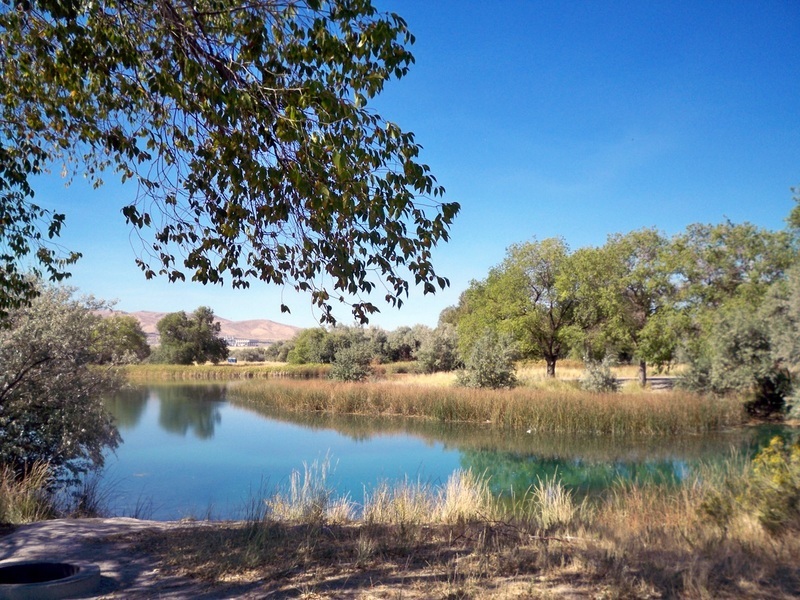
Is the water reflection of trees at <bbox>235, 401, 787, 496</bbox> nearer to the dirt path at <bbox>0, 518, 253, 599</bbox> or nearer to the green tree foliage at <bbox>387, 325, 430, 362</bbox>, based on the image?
the dirt path at <bbox>0, 518, 253, 599</bbox>

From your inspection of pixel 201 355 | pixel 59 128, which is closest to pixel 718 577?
pixel 59 128

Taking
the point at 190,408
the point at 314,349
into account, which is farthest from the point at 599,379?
the point at 314,349

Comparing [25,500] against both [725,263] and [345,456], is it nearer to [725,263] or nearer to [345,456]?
[345,456]

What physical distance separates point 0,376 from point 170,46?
232 inches

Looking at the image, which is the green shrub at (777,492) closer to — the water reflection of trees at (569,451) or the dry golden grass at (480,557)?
the dry golden grass at (480,557)

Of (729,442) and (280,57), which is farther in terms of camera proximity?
(729,442)

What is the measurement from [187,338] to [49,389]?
5388 cm

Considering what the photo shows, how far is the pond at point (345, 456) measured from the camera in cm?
1181

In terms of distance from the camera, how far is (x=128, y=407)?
91.6 feet

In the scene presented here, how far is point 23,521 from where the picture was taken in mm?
7141

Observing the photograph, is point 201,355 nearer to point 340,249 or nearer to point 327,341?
point 327,341

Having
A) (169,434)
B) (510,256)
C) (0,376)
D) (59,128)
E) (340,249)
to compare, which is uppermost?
(510,256)

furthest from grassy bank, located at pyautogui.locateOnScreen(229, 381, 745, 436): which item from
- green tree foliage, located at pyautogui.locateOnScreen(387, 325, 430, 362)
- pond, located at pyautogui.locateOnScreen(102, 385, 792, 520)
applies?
green tree foliage, located at pyautogui.locateOnScreen(387, 325, 430, 362)

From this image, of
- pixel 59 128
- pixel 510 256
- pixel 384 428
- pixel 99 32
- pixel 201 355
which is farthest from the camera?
pixel 201 355
